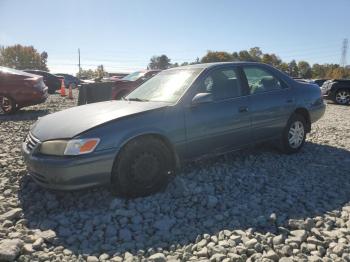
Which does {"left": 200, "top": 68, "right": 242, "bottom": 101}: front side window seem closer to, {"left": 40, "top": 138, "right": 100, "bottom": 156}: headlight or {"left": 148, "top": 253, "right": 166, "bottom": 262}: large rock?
{"left": 40, "top": 138, "right": 100, "bottom": 156}: headlight

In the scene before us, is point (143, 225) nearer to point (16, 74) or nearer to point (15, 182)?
point (15, 182)

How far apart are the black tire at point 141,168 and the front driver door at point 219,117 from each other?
44 cm

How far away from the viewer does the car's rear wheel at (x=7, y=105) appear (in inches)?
427

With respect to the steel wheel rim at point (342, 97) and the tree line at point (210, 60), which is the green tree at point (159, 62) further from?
the steel wheel rim at point (342, 97)

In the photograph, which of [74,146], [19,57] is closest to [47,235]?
[74,146]

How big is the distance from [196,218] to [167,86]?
197 cm

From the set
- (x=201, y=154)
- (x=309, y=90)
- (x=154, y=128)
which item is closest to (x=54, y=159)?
(x=154, y=128)

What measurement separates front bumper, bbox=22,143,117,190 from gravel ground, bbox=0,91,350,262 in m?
0.31

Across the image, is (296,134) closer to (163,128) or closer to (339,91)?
(163,128)

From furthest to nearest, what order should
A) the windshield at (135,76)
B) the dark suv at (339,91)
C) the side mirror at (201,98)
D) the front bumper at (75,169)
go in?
the dark suv at (339,91)
the windshield at (135,76)
the side mirror at (201,98)
the front bumper at (75,169)

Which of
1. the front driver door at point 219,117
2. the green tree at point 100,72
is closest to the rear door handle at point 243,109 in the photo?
the front driver door at point 219,117

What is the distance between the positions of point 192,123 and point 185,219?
1.26m

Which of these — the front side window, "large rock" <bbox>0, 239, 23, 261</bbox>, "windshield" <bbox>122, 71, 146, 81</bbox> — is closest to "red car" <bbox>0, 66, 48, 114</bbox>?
"windshield" <bbox>122, 71, 146, 81</bbox>

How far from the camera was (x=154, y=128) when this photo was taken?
4.14 meters
